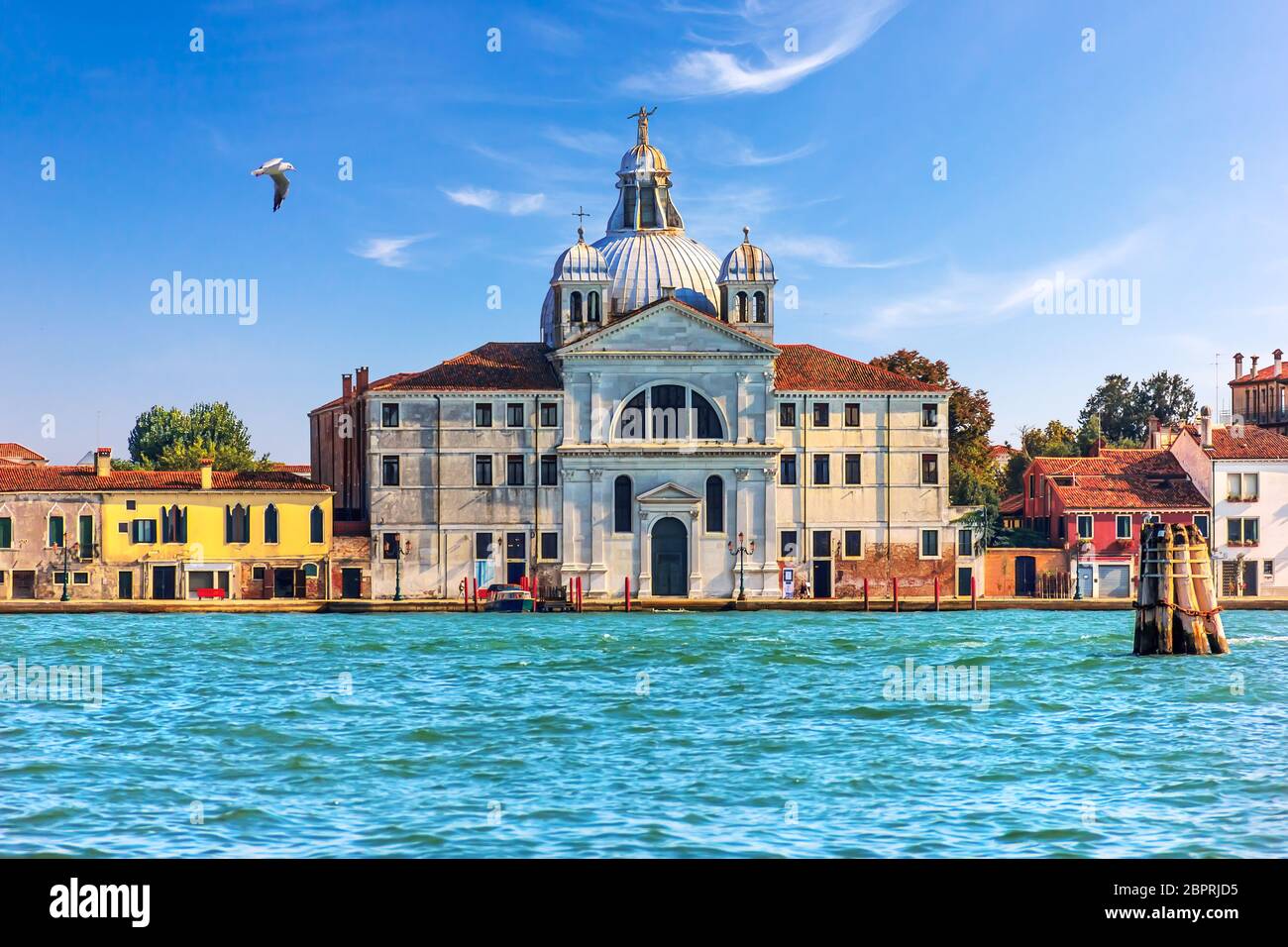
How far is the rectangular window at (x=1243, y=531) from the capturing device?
53.6 metres

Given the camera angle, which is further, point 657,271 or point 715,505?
point 657,271

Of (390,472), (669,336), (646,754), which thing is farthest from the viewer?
(669,336)

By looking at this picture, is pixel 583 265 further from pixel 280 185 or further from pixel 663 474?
pixel 280 185

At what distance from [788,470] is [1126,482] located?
11.2 m

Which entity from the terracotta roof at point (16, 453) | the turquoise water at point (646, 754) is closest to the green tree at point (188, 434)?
the terracotta roof at point (16, 453)

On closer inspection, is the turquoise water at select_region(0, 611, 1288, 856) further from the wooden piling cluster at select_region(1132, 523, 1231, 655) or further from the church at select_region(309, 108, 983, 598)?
the church at select_region(309, 108, 983, 598)

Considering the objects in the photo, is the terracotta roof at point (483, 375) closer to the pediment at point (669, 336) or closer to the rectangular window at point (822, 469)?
the pediment at point (669, 336)

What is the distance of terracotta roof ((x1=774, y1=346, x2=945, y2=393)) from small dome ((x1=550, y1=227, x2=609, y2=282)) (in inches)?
257

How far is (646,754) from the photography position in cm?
1900

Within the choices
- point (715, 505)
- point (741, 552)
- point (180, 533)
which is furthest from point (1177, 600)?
point (180, 533)

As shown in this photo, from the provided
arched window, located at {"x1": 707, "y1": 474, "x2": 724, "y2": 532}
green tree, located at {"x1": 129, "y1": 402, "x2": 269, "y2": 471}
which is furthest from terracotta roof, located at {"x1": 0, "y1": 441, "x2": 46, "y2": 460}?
arched window, located at {"x1": 707, "y1": 474, "x2": 724, "y2": 532}
